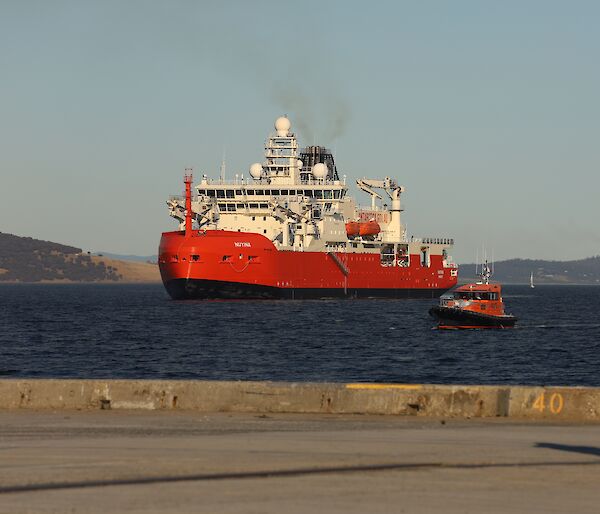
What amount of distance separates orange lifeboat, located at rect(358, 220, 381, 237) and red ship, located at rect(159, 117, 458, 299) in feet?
0.34

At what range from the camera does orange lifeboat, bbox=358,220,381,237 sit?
397 ft

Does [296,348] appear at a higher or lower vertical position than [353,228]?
lower

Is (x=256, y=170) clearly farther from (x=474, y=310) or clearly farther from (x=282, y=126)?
(x=474, y=310)

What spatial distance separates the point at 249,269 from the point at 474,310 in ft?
134

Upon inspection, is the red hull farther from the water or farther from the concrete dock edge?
the concrete dock edge

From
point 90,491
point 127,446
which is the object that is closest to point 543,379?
point 127,446

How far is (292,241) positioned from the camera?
4392 inches

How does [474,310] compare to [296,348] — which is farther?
[474,310]

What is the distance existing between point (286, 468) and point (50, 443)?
3071 millimetres

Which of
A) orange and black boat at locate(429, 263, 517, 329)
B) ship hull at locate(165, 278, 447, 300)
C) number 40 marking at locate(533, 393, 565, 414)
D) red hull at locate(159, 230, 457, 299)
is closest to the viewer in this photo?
number 40 marking at locate(533, 393, 565, 414)

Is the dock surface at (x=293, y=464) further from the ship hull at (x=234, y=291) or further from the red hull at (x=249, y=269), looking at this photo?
the ship hull at (x=234, y=291)

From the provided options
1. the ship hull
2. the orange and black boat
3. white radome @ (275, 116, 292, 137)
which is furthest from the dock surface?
white radome @ (275, 116, 292, 137)

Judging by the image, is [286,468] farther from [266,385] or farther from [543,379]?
[543,379]

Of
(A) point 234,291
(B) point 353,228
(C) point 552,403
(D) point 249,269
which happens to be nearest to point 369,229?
(B) point 353,228
